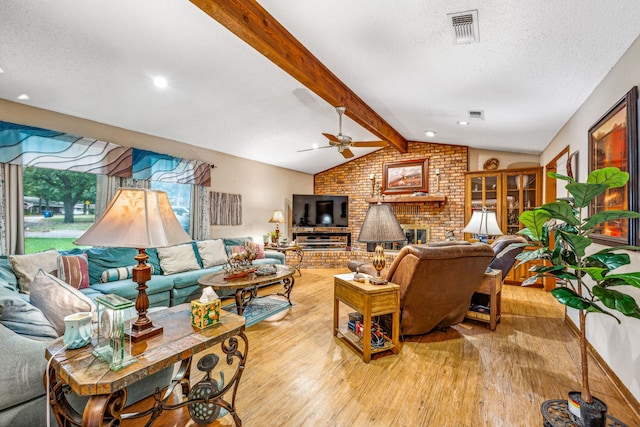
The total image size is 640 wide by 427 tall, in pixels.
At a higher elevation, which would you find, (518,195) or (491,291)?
(518,195)

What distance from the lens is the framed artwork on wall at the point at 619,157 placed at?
1.88m

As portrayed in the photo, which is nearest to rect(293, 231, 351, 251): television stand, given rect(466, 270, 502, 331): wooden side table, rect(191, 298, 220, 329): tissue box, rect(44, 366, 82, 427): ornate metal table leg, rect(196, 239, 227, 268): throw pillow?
rect(196, 239, 227, 268): throw pillow

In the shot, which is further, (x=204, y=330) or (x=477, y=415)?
(x=477, y=415)

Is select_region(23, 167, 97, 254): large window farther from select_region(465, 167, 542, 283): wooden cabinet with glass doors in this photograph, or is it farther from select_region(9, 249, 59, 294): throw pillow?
select_region(465, 167, 542, 283): wooden cabinet with glass doors

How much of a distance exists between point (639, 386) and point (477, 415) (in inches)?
40.0

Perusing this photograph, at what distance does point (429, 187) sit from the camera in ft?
21.4

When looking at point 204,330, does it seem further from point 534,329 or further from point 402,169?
point 402,169

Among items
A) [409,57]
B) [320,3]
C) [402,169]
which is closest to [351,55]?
[409,57]

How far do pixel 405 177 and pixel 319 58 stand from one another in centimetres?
429

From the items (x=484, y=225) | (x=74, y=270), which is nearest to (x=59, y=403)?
(x=74, y=270)

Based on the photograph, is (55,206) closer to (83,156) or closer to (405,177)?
(83,156)

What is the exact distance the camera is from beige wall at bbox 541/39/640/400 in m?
1.88

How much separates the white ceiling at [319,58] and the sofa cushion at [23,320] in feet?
6.68

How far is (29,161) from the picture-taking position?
314cm
